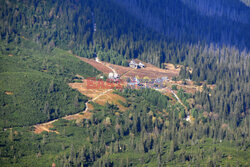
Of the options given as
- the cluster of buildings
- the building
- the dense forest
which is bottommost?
the dense forest

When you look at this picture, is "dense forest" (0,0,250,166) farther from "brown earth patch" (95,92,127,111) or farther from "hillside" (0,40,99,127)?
"brown earth patch" (95,92,127,111)

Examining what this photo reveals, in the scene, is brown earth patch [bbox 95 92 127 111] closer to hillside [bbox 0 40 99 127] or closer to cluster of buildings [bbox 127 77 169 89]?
hillside [bbox 0 40 99 127]

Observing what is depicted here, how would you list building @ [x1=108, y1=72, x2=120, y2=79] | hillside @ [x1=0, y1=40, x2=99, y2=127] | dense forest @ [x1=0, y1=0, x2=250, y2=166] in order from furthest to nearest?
building @ [x1=108, y1=72, x2=120, y2=79] → hillside @ [x1=0, y1=40, x2=99, y2=127] → dense forest @ [x1=0, y1=0, x2=250, y2=166]

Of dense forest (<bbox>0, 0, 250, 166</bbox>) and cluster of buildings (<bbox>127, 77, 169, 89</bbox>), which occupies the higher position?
cluster of buildings (<bbox>127, 77, 169, 89</bbox>)

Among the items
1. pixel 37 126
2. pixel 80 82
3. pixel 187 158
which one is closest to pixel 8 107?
pixel 37 126

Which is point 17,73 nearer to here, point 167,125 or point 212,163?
point 167,125

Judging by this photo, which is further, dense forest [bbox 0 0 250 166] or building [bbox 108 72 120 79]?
building [bbox 108 72 120 79]

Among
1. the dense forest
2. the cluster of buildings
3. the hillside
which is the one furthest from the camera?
the cluster of buildings

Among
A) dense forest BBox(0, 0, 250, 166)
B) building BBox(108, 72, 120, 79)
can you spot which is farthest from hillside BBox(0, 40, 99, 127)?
building BBox(108, 72, 120, 79)

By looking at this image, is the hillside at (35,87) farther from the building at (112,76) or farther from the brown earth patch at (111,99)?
the building at (112,76)

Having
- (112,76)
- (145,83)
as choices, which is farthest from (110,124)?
(145,83)

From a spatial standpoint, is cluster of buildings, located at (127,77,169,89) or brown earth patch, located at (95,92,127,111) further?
cluster of buildings, located at (127,77,169,89)
